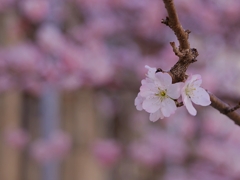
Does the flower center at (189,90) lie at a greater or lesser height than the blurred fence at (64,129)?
lesser

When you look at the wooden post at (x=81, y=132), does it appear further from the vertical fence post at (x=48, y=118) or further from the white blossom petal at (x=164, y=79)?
the white blossom petal at (x=164, y=79)

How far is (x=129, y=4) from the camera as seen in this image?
210 centimetres

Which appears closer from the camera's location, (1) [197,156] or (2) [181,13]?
(2) [181,13]

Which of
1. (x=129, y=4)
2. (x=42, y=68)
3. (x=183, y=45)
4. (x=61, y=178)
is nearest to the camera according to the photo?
(x=183, y=45)

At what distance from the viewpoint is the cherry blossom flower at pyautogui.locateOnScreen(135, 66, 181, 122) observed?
1.68ft

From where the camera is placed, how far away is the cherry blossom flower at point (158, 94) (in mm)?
511

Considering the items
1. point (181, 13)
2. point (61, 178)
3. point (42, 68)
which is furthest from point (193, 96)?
point (61, 178)

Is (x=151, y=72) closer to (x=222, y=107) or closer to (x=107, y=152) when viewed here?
(x=222, y=107)

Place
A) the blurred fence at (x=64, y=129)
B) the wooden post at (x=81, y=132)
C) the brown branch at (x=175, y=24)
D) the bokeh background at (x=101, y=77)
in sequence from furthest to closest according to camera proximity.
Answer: the wooden post at (x=81, y=132)
the blurred fence at (x=64, y=129)
the bokeh background at (x=101, y=77)
the brown branch at (x=175, y=24)

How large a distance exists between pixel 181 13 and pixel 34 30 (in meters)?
0.87

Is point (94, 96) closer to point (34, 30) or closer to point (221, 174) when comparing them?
point (34, 30)

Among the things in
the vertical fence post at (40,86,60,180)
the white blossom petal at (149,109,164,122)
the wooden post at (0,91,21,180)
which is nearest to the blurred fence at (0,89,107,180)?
the wooden post at (0,91,21,180)

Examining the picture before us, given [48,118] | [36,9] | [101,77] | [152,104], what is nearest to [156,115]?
[152,104]

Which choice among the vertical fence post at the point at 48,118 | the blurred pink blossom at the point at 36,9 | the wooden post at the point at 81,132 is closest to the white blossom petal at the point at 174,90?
the blurred pink blossom at the point at 36,9
